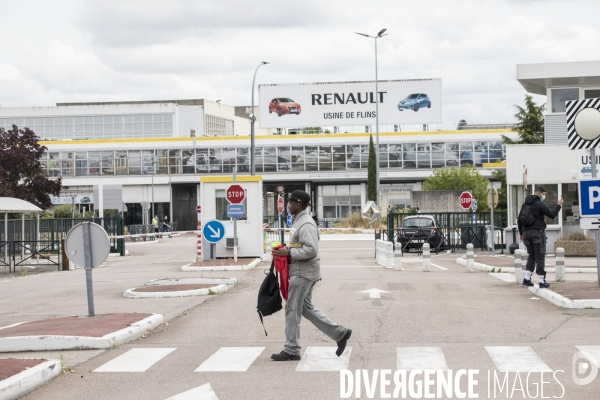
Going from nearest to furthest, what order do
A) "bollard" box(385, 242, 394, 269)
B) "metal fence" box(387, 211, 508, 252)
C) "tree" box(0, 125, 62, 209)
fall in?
"bollard" box(385, 242, 394, 269)
"metal fence" box(387, 211, 508, 252)
"tree" box(0, 125, 62, 209)

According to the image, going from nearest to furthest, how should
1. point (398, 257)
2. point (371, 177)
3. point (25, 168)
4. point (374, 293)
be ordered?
point (374, 293) < point (398, 257) < point (25, 168) < point (371, 177)

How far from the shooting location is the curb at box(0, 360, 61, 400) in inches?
312

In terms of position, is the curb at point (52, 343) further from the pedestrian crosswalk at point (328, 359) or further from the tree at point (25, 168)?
the tree at point (25, 168)

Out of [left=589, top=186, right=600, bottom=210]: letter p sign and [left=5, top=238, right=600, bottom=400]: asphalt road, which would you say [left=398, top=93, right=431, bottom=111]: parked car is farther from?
[left=589, top=186, right=600, bottom=210]: letter p sign

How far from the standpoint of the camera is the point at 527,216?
16.1 metres

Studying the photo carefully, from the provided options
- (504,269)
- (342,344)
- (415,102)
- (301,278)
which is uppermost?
(415,102)

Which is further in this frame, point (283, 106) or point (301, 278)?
point (283, 106)

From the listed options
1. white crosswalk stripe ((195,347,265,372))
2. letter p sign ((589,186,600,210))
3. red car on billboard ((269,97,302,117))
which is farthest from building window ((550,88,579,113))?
red car on billboard ((269,97,302,117))

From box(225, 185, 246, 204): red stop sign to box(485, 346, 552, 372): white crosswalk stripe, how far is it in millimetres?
16444

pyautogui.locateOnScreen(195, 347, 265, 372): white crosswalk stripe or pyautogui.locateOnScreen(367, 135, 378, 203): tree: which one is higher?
pyautogui.locateOnScreen(367, 135, 378, 203): tree

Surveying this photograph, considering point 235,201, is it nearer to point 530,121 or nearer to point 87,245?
point 87,245

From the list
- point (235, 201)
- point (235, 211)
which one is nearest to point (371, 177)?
point (235, 201)

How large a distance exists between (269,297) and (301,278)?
42cm

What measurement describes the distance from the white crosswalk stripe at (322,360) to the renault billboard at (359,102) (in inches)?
2485
